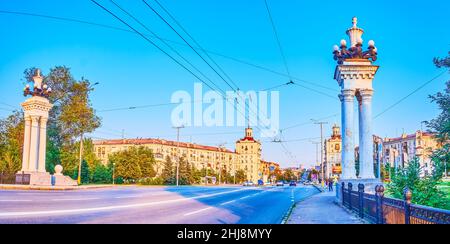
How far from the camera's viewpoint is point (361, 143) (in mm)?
18750

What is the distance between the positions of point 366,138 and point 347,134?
85 centimetres

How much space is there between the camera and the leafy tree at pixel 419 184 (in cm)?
1359

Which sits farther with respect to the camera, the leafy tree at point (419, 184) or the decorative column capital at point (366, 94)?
the decorative column capital at point (366, 94)

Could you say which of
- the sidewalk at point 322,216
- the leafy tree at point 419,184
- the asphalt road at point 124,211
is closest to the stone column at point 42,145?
the asphalt road at point 124,211

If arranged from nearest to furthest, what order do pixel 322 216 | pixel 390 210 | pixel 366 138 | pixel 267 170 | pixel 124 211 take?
pixel 390 210
pixel 124 211
pixel 322 216
pixel 366 138
pixel 267 170

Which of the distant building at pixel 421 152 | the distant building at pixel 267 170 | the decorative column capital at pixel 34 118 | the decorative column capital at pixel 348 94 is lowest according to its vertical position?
the distant building at pixel 267 170

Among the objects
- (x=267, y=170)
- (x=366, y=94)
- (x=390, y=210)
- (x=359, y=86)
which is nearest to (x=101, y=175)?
(x=359, y=86)

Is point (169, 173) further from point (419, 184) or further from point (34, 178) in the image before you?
point (419, 184)

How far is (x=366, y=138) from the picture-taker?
18.7 metres

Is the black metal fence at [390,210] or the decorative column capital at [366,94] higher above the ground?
the decorative column capital at [366,94]

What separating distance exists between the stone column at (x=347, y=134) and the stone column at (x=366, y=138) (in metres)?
0.50

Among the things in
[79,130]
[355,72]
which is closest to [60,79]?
[79,130]

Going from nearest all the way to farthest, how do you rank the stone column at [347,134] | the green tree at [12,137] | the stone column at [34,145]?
the stone column at [347,134], the stone column at [34,145], the green tree at [12,137]

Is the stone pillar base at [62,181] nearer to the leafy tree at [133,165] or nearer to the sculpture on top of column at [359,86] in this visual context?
the sculpture on top of column at [359,86]
